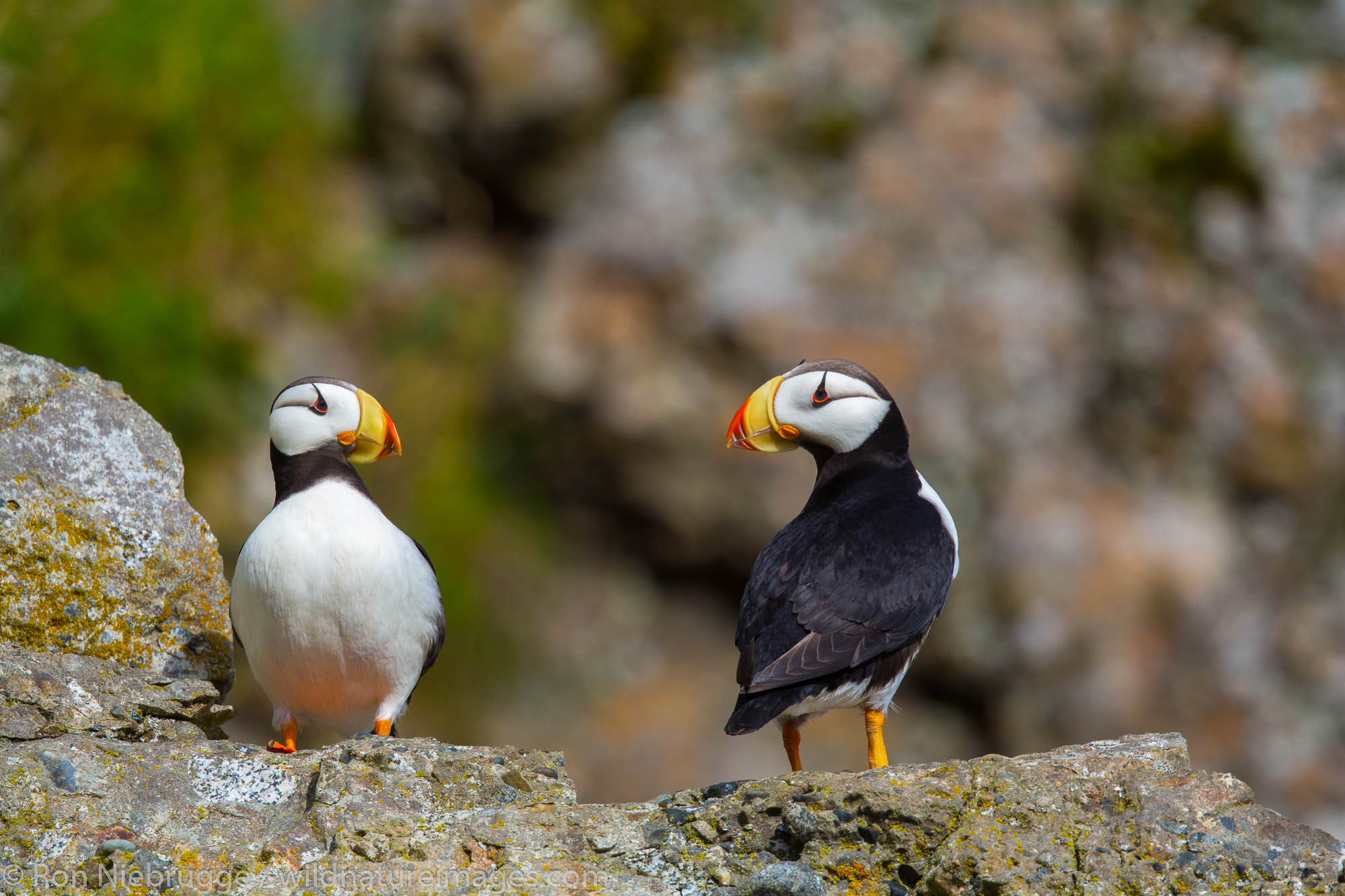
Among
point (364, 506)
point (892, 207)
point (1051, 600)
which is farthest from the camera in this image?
point (892, 207)

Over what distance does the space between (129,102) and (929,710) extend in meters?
7.42

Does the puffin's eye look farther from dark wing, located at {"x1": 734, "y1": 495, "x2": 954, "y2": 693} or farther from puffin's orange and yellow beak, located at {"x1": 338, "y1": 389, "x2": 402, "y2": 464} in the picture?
puffin's orange and yellow beak, located at {"x1": 338, "y1": 389, "x2": 402, "y2": 464}

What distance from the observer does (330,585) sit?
4301 millimetres

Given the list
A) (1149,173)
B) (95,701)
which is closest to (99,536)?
(95,701)

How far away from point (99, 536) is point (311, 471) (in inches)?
26.9

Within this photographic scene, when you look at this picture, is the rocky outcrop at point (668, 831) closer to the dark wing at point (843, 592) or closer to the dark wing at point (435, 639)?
the dark wing at point (843, 592)

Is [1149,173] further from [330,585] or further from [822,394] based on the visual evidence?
[330,585]

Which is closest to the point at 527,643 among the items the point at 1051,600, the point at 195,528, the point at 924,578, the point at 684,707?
the point at 684,707

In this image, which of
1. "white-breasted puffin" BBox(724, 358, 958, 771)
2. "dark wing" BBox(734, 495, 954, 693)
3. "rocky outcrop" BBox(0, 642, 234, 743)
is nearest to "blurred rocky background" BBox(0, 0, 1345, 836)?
"white-breasted puffin" BBox(724, 358, 958, 771)

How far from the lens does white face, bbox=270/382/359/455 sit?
4.57 m

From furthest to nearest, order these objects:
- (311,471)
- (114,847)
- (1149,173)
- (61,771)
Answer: (1149,173) < (311,471) < (61,771) < (114,847)

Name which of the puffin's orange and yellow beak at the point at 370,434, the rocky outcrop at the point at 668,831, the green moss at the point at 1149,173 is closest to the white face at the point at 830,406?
the puffin's orange and yellow beak at the point at 370,434

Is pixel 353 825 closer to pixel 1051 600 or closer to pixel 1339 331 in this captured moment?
pixel 1051 600

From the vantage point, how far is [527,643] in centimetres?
1014
